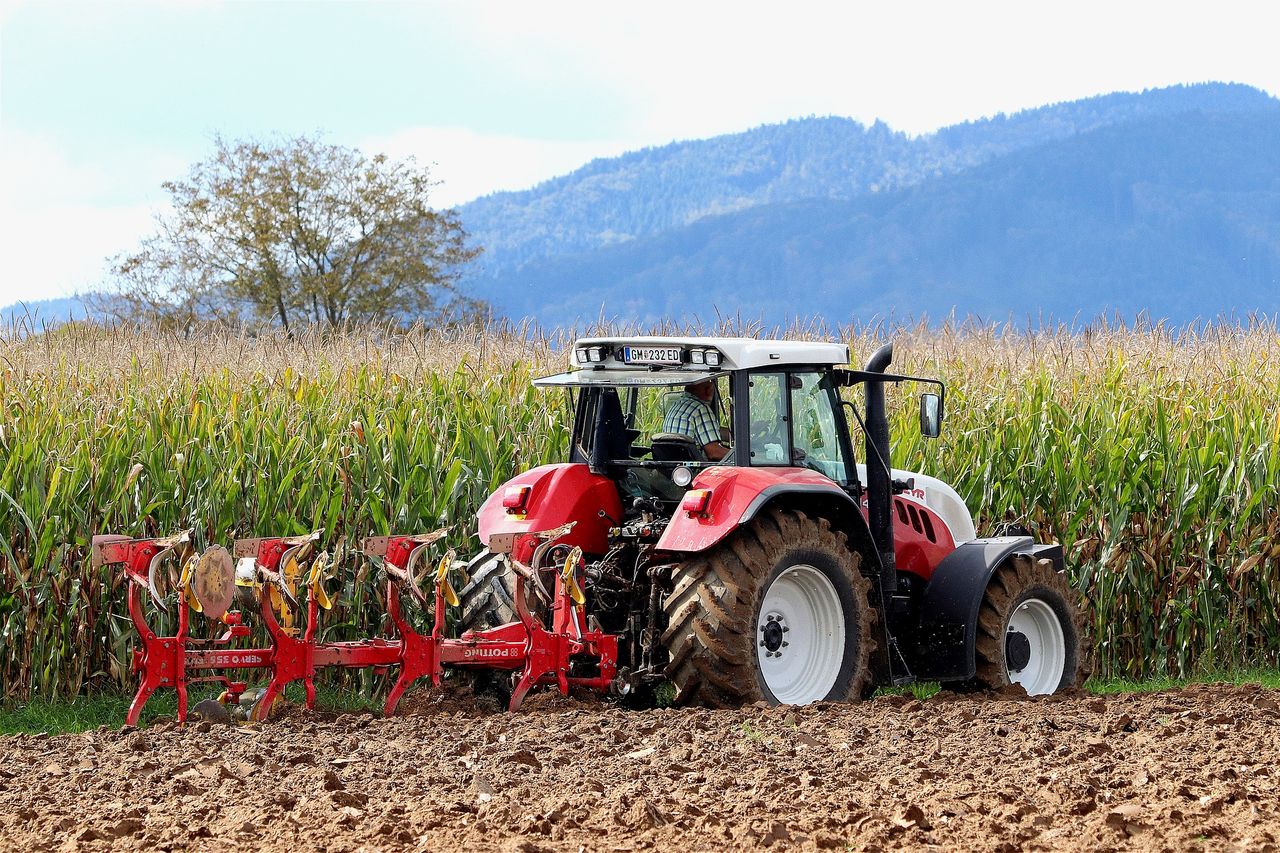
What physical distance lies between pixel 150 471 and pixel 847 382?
13.4 feet

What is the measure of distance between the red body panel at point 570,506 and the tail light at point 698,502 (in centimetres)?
89

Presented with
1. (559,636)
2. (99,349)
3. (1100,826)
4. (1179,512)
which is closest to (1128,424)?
(1179,512)

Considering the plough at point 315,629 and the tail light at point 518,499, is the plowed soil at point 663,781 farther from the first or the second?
the tail light at point 518,499

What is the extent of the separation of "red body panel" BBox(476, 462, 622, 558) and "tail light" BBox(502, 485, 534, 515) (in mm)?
20

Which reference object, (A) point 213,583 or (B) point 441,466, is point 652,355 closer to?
(A) point 213,583

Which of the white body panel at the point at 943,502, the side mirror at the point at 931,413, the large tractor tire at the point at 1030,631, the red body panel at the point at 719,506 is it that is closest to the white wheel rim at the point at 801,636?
the red body panel at the point at 719,506

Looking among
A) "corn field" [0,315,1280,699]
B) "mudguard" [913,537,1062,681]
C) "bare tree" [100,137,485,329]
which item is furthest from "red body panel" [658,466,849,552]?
"bare tree" [100,137,485,329]

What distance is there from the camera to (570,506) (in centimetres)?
721

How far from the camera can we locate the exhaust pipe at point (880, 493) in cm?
752

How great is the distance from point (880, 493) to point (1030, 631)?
1362 mm

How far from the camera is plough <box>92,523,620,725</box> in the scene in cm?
614

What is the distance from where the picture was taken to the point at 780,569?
6652 mm

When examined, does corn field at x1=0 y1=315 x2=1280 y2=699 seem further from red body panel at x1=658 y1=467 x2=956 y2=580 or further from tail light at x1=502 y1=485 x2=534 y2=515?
red body panel at x1=658 y1=467 x2=956 y2=580

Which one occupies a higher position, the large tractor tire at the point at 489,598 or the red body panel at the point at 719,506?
the red body panel at the point at 719,506
